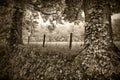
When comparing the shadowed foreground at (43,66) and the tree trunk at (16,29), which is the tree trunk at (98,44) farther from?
the tree trunk at (16,29)

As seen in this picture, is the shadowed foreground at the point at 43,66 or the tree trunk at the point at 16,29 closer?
the shadowed foreground at the point at 43,66

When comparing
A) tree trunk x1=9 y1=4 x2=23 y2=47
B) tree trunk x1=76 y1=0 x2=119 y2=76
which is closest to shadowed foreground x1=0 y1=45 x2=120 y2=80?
tree trunk x1=76 y1=0 x2=119 y2=76

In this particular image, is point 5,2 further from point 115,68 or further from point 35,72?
point 115,68

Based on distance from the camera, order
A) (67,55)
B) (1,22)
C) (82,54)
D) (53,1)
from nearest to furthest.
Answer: (82,54) → (67,55) → (53,1) → (1,22)

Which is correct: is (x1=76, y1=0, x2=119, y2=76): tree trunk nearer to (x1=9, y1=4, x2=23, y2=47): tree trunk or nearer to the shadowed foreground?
the shadowed foreground

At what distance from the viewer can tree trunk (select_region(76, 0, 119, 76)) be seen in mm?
3361

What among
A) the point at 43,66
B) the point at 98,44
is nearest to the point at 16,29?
the point at 43,66

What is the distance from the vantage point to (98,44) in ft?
11.7

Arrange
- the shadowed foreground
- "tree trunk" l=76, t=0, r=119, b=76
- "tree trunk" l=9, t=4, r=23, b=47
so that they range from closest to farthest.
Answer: "tree trunk" l=76, t=0, r=119, b=76, the shadowed foreground, "tree trunk" l=9, t=4, r=23, b=47

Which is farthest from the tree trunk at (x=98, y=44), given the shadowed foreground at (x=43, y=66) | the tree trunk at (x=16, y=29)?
the tree trunk at (x=16, y=29)

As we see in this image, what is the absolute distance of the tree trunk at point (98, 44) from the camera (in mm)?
3361

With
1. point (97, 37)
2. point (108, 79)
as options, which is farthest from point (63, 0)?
point (108, 79)

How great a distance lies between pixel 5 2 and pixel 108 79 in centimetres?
641

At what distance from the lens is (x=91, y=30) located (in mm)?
3801
